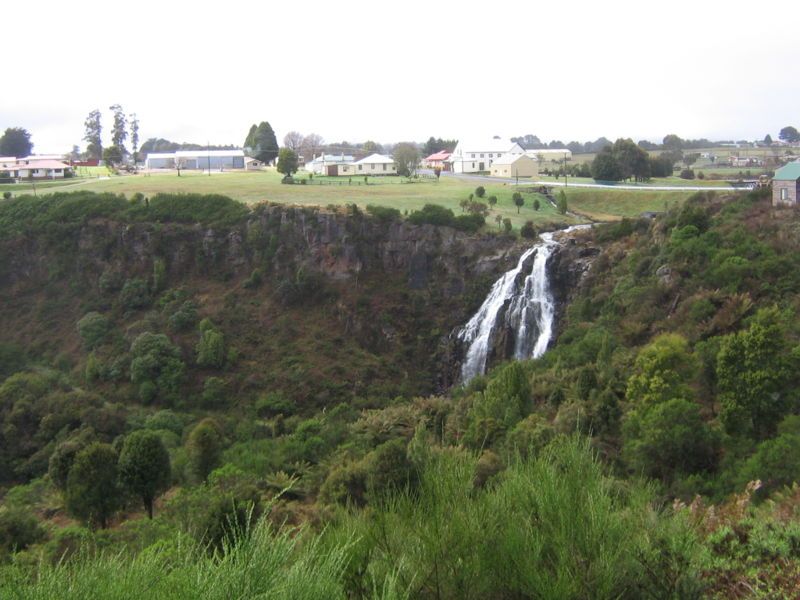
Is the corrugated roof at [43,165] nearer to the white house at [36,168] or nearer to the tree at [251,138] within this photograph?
the white house at [36,168]

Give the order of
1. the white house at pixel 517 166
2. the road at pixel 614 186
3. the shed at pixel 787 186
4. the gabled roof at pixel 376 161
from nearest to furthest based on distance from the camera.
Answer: the shed at pixel 787 186
the road at pixel 614 186
the white house at pixel 517 166
the gabled roof at pixel 376 161

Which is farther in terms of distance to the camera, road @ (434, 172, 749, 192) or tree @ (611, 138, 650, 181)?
tree @ (611, 138, 650, 181)

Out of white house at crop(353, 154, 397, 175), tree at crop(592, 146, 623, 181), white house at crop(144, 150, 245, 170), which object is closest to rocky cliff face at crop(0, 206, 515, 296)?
tree at crop(592, 146, 623, 181)

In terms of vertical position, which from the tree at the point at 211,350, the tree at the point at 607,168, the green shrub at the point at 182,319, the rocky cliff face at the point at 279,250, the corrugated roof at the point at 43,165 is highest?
the corrugated roof at the point at 43,165

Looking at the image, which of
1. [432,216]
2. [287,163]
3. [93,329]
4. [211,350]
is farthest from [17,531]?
[287,163]

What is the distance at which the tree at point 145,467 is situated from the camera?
18.9m

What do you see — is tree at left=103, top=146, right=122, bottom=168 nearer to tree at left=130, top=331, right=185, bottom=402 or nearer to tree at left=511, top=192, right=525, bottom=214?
tree at left=130, top=331, right=185, bottom=402

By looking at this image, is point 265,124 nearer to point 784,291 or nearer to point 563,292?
point 563,292

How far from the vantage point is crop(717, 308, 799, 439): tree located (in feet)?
52.9

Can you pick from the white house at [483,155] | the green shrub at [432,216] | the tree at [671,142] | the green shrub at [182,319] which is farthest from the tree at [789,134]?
the green shrub at [182,319]

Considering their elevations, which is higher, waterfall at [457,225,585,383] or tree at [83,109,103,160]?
tree at [83,109,103,160]

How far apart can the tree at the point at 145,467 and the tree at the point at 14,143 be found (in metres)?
72.9

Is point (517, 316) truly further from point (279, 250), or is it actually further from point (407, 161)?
point (407, 161)

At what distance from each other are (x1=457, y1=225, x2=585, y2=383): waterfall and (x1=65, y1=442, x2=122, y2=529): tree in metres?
17.0
